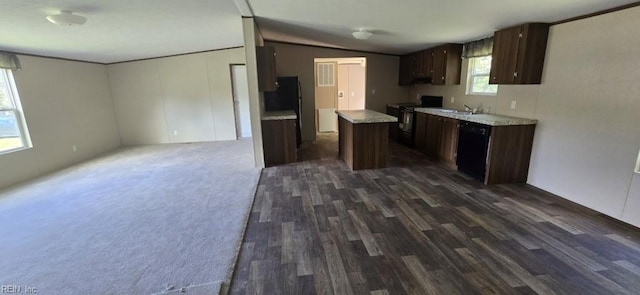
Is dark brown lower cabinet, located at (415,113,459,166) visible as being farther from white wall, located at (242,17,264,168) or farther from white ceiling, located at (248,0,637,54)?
white wall, located at (242,17,264,168)

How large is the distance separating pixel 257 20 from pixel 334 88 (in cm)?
375

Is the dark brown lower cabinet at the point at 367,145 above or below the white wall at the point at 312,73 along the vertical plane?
below

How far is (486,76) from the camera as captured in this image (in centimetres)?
459

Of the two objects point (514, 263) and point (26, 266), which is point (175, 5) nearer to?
point (26, 266)

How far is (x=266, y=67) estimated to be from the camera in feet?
14.9

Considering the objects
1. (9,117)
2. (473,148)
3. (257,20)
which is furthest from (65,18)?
(473,148)

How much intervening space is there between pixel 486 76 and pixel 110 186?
611 cm

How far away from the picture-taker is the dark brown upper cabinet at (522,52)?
3.34m

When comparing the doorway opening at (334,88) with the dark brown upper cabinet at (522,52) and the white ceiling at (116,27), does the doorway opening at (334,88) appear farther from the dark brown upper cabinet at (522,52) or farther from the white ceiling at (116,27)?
the dark brown upper cabinet at (522,52)

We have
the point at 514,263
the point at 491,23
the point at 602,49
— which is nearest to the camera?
the point at 514,263

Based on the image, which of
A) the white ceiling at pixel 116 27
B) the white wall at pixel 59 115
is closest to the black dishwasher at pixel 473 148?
the white ceiling at pixel 116 27

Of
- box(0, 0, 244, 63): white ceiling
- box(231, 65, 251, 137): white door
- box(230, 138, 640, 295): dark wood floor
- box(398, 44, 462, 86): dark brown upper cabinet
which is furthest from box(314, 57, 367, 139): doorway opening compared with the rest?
box(230, 138, 640, 295): dark wood floor

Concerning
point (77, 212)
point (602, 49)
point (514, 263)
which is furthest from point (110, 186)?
Answer: point (602, 49)

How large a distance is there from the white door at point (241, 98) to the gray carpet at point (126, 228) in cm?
256
